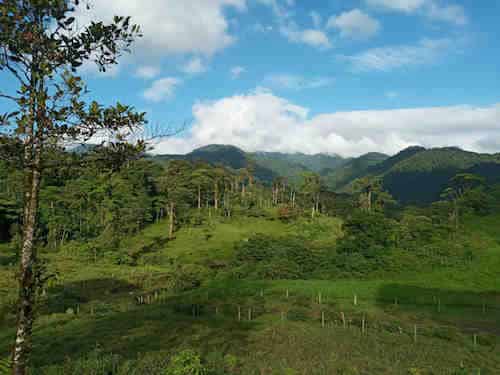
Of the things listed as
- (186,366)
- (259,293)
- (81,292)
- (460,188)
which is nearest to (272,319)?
(259,293)

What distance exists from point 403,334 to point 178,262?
39.9m

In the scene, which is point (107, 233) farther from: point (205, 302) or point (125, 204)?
Result: point (205, 302)

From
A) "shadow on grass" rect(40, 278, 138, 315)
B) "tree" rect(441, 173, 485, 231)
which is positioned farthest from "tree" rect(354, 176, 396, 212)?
"shadow on grass" rect(40, 278, 138, 315)

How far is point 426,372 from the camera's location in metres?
16.7

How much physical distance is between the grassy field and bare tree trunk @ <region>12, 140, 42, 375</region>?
2.15ft

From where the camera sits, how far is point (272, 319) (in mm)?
28469

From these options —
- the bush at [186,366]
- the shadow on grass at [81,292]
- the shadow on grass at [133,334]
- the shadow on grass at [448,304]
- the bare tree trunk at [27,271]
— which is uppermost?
the bare tree trunk at [27,271]

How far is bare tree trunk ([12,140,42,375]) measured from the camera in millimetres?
7539

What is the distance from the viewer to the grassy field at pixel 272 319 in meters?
17.6

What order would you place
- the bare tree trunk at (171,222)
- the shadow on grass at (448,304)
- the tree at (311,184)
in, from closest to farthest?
the shadow on grass at (448,304)
the bare tree trunk at (171,222)
the tree at (311,184)

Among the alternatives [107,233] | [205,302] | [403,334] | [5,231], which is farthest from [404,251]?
[5,231]

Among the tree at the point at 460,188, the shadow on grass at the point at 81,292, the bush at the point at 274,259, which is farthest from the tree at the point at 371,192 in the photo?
the shadow on grass at the point at 81,292

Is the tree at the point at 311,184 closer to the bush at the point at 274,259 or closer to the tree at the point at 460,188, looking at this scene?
the tree at the point at 460,188

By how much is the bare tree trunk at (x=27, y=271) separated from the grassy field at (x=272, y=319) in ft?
2.15
